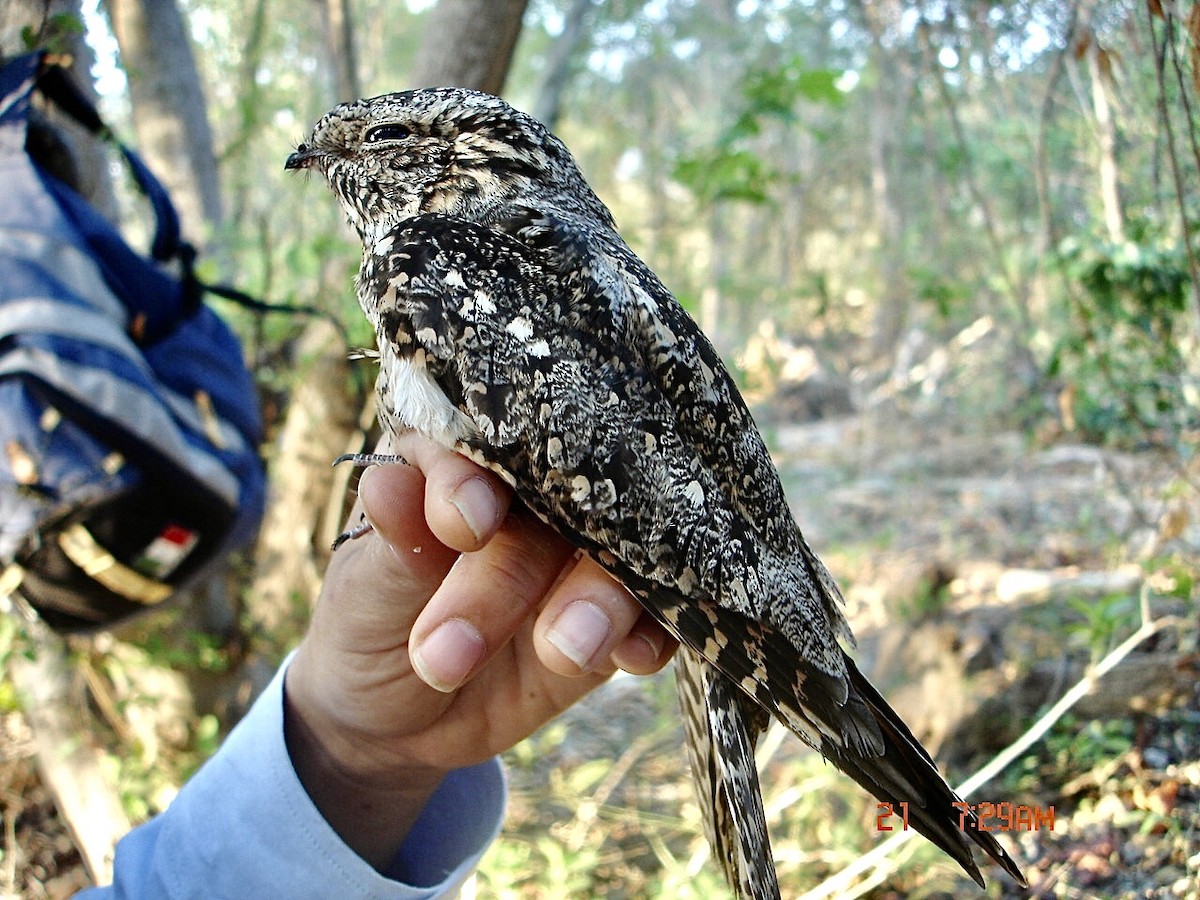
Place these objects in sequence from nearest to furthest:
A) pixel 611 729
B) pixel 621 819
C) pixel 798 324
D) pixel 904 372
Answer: pixel 621 819 → pixel 611 729 → pixel 904 372 → pixel 798 324

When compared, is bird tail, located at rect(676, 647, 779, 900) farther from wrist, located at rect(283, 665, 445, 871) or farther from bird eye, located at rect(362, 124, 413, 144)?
bird eye, located at rect(362, 124, 413, 144)

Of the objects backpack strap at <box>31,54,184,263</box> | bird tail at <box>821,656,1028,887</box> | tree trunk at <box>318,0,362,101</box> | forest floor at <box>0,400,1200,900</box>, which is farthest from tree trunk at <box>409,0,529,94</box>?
bird tail at <box>821,656,1028,887</box>

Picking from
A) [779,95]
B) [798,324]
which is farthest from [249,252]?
[798,324]

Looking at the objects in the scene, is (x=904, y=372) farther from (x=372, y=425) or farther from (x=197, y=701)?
(x=197, y=701)

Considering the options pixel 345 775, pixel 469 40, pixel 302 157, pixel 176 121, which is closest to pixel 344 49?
pixel 176 121

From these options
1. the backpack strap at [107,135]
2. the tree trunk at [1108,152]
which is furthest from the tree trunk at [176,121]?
the tree trunk at [1108,152]

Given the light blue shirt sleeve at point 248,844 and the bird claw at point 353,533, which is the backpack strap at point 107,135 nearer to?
the bird claw at point 353,533

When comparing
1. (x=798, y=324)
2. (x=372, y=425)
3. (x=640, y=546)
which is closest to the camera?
(x=640, y=546)

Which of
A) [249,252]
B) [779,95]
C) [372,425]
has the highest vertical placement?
[249,252]
